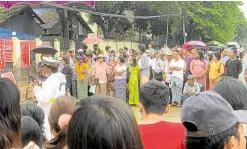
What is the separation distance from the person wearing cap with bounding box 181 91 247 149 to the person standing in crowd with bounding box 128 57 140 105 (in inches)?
351

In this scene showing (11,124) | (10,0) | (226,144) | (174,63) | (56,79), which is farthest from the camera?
(174,63)

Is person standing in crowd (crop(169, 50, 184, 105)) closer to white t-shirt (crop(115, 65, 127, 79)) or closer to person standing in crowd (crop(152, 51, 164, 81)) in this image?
person standing in crowd (crop(152, 51, 164, 81))

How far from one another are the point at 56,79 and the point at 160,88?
2297 millimetres

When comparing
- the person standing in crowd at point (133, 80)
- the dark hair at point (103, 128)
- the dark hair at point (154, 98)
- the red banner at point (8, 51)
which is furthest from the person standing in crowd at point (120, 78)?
the dark hair at point (103, 128)

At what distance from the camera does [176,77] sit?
1000 cm

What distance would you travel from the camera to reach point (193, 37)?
43.3 metres

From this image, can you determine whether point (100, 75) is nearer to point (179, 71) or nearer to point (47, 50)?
point (47, 50)

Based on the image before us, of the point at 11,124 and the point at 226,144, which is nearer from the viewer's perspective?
the point at 226,144

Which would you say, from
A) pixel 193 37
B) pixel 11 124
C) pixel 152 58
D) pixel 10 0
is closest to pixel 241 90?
pixel 11 124

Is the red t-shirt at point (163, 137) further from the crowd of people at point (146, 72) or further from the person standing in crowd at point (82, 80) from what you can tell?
the person standing in crowd at point (82, 80)

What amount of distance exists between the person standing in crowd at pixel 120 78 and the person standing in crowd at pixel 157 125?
7.36m

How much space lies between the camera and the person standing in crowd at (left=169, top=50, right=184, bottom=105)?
9969 mm

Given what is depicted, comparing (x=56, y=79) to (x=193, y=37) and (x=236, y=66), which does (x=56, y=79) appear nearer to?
(x=236, y=66)

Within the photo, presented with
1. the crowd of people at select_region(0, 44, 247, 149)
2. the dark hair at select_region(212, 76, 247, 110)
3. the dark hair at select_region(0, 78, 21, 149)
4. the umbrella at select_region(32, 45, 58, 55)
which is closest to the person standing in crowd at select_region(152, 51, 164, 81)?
the umbrella at select_region(32, 45, 58, 55)
